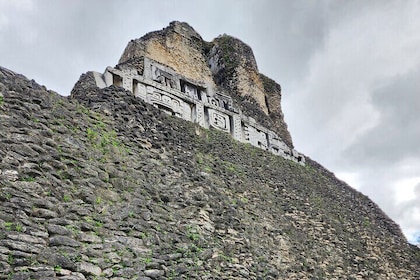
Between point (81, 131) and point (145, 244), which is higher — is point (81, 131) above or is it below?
above

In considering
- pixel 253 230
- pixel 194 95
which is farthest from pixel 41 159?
pixel 194 95

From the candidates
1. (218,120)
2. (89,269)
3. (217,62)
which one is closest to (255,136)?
(218,120)

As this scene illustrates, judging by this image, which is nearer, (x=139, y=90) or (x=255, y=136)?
(x=139, y=90)

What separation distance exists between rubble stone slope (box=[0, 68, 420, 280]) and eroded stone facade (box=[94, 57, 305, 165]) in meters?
0.82

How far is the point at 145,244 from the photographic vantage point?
6.06 meters

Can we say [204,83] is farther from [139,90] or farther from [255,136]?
Answer: [139,90]

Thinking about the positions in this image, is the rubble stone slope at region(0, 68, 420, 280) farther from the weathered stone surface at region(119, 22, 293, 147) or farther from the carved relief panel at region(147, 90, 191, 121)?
the weathered stone surface at region(119, 22, 293, 147)

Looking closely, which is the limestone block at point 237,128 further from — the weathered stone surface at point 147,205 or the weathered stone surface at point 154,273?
the weathered stone surface at point 154,273

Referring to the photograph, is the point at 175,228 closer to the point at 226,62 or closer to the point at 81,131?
the point at 81,131

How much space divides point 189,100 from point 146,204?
569 cm

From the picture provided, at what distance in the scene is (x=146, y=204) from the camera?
684cm

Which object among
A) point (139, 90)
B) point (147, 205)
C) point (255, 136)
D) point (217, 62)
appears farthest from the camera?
point (217, 62)

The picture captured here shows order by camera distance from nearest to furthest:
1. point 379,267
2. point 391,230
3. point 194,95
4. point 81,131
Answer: point 81,131 < point 379,267 < point 194,95 < point 391,230

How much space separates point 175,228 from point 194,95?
244 inches
